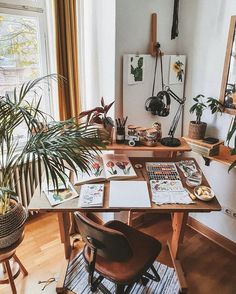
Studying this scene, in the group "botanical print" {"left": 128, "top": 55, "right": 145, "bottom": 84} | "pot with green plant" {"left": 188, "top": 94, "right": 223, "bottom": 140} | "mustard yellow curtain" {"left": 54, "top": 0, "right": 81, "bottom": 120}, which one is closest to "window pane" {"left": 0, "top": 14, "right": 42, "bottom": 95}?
"mustard yellow curtain" {"left": 54, "top": 0, "right": 81, "bottom": 120}

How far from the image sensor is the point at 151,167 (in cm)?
192

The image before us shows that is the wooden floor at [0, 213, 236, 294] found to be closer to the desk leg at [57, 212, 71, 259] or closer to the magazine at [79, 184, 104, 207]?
the desk leg at [57, 212, 71, 259]

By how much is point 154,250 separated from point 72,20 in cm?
181

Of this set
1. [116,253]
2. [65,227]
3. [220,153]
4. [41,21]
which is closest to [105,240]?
[116,253]

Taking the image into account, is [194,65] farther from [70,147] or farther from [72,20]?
[70,147]

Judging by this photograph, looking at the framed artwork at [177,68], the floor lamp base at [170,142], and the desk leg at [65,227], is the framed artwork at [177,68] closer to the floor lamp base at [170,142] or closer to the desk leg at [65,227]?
the floor lamp base at [170,142]

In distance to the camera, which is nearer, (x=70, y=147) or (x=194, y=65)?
(x=70, y=147)

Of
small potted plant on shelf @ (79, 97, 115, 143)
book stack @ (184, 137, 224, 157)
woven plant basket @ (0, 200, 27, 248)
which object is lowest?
woven plant basket @ (0, 200, 27, 248)

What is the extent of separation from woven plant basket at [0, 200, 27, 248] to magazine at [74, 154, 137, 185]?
400 mm

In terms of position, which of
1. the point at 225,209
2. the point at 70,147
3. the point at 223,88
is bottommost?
→ the point at 225,209

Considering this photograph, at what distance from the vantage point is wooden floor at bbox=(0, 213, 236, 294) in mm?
1881

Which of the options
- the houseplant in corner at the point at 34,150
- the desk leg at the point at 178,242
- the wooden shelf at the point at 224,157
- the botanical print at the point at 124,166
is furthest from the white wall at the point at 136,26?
the desk leg at the point at 178,242

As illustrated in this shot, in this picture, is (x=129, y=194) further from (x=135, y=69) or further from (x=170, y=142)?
(x=135, y=69)

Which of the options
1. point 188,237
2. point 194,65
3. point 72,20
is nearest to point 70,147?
point 72,20
